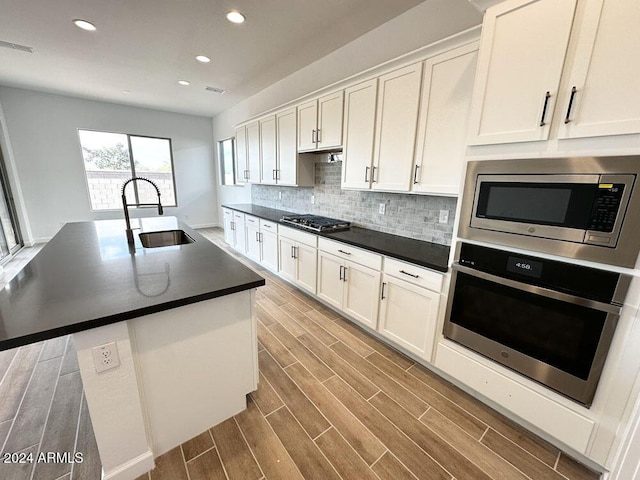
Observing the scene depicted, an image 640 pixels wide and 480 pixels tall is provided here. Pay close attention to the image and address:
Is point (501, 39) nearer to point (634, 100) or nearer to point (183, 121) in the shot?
point (634, 100)

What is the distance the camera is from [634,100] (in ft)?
3.58

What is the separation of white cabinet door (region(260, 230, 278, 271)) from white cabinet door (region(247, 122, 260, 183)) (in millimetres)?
1115

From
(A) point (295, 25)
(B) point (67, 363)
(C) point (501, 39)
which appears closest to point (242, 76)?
(A) point (295, 25)

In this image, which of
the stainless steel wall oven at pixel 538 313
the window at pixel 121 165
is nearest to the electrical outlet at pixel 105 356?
the stainless steel wall oven at pixel 538 313

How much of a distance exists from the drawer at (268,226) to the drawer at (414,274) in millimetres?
1926

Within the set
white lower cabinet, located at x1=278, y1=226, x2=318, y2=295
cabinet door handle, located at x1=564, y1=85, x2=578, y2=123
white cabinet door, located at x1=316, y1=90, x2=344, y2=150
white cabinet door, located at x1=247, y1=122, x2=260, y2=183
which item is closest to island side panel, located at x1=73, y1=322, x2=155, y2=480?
white lower cabinet, located at x1=278, y1=226, x2=318, y2=295

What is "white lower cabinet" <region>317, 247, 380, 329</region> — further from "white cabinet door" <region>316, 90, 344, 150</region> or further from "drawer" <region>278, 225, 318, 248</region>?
"white cabinet door" <region>316, 90, 344, 150</region>

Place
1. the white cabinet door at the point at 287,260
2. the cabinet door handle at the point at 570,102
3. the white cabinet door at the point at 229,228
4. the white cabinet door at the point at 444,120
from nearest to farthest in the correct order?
the cabinet door handle at the point at 570,102 < the white cabinet door at the point at 444,120 < the white cabinet door at the point at 287,260 < the white cabinet door at the point at 229,228

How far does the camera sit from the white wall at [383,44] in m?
2.03

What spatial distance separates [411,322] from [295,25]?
3017 mm

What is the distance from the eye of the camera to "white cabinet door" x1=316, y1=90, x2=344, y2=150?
2.74 metres

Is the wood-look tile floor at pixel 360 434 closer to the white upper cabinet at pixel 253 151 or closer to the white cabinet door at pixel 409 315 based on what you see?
the white cabinet door at pixel 409 315

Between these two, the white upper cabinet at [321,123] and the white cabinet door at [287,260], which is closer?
the white upper cabinet at [321,123]

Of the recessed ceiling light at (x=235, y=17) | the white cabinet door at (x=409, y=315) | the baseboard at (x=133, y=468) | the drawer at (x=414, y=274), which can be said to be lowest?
the baseboard at (x=133, y=468)
